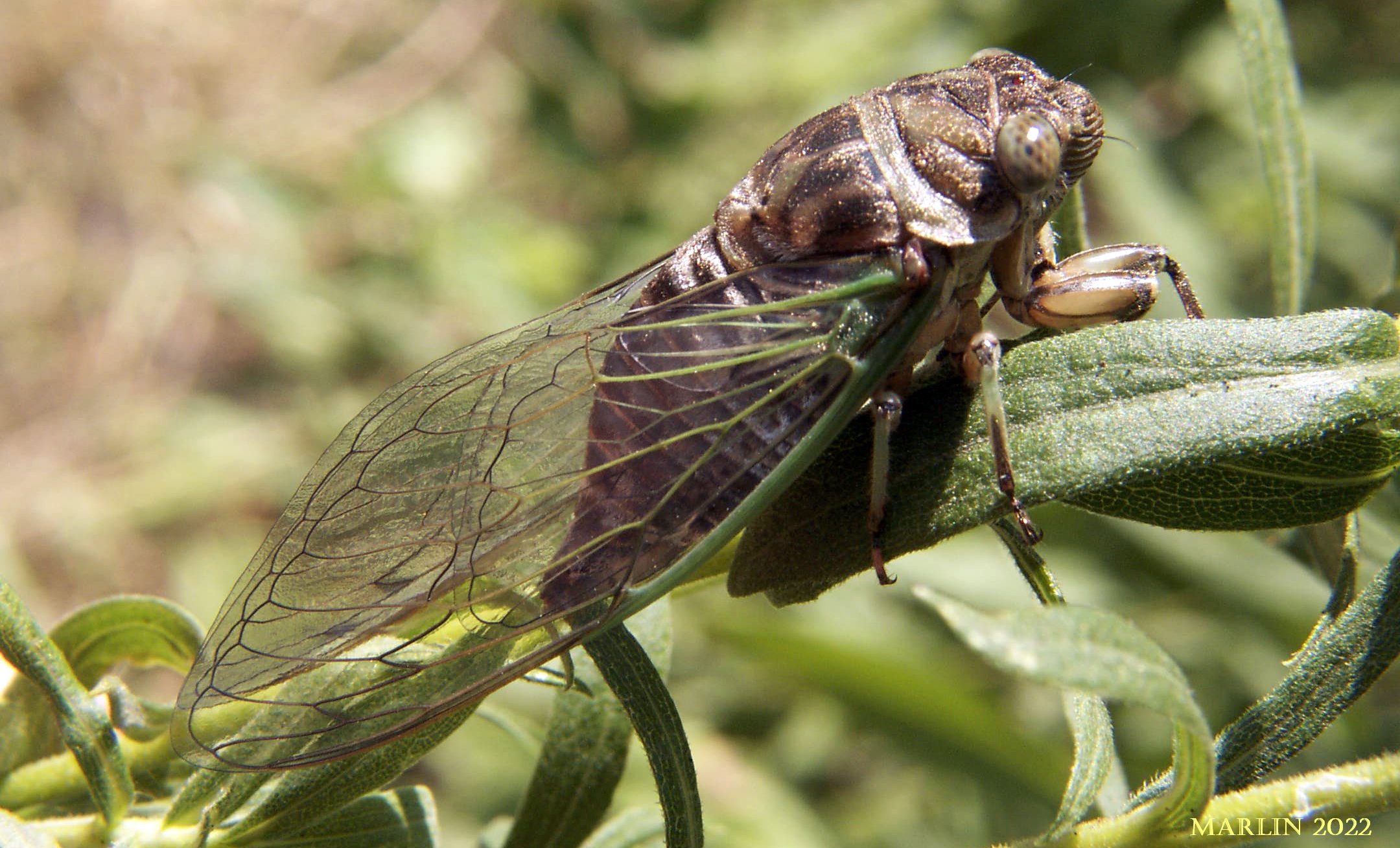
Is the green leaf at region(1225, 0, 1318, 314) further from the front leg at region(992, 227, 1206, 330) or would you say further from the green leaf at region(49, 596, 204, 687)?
the green leaf at region(49, 596, 204, 687)

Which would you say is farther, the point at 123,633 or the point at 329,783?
the point at 123,633

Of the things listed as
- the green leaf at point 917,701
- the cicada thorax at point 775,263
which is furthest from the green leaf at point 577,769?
the green leaf at point 917,701

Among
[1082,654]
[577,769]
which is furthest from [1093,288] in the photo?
[577,769]

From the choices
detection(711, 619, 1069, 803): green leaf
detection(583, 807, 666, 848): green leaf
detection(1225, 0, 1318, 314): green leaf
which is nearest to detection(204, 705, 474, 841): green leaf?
detection(583, 807, 666, 848): green leaf

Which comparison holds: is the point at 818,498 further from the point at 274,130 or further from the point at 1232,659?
the point at 274,130

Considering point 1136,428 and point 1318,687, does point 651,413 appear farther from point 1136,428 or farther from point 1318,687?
point 1318,687


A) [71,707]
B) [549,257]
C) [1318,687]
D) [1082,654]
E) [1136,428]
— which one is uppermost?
[549,257]
